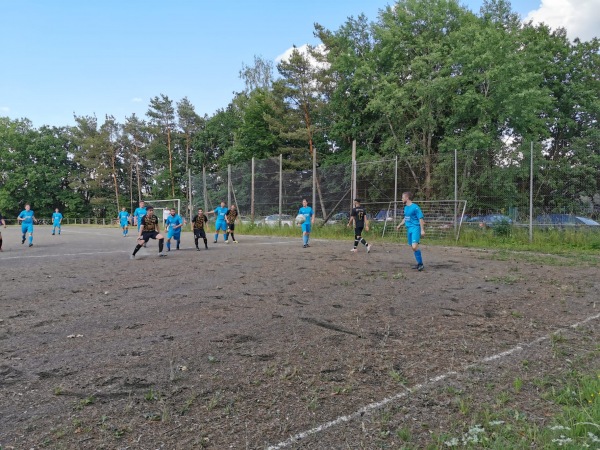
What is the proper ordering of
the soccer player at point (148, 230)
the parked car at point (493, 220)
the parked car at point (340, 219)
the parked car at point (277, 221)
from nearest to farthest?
the soccer player at point (148, 230) < the parked car at point (493, 220) < the parked car at point (340, 219) < the parked car at point (277, 221)

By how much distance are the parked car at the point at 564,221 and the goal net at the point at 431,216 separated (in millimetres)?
2807

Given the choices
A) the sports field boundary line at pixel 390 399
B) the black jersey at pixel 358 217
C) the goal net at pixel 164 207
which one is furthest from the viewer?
the goal net at pixel 164 207

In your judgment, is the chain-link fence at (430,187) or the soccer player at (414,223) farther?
the chain-link fence at (430,187)

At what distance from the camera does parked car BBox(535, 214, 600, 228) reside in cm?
1431

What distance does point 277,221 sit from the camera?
25.1m

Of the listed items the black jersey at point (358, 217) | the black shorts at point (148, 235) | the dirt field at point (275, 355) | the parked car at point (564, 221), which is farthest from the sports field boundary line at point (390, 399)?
the parked car at point (564, 221)

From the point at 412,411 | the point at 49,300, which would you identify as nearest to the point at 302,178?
the point at 49,300

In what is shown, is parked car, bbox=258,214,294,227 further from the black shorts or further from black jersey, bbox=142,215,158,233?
the black shorts

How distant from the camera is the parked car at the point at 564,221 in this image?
14312 millimetres

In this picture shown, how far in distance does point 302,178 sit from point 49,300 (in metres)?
17.9

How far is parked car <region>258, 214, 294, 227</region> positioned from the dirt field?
1584 centimetres

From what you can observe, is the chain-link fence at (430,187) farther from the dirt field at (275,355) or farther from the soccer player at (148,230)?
the soccer player at (148,230)

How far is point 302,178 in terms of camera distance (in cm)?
2400

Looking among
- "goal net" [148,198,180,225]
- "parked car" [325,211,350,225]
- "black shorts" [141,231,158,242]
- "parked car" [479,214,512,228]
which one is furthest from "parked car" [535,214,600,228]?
"goal net" [148,198,180,225]
